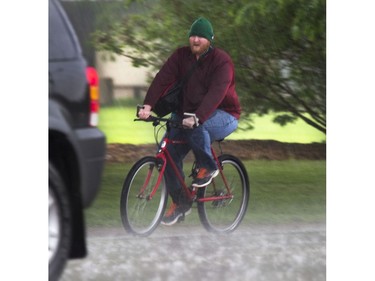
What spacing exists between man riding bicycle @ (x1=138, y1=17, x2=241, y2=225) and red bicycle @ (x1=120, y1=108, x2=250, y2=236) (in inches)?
2.3

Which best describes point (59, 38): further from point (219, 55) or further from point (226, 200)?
point (226, 200)

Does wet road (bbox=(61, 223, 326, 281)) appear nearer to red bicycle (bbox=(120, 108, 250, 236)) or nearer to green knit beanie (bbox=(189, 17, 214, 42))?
red bicycle (bbox=(120, 108, 250, 236))

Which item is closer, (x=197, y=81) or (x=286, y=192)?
(x=197, y=81)

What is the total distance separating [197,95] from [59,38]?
43.4 inches

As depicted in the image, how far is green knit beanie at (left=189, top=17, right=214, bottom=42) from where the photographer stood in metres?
8.45

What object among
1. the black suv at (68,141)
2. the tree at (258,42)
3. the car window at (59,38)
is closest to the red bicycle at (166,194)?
the black suv at (68,141)

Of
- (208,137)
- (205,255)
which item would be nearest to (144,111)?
(208,137)

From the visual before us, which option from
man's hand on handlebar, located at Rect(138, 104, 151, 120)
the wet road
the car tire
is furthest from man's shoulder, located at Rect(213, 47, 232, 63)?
the car tire

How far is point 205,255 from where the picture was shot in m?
8.56
